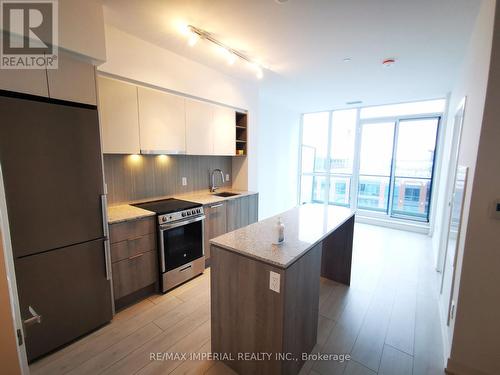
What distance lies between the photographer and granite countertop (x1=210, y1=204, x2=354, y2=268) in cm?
147

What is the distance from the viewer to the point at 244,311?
1565mm

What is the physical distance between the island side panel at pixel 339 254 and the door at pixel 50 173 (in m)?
2.58

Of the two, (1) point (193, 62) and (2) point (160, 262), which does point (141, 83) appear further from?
(2) point (160, 262)

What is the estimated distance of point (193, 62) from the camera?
3008 millimetres

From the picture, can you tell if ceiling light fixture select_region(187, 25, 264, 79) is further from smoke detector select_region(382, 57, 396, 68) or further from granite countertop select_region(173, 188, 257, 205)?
granite countertop select_region(173, 188, 257, 205)

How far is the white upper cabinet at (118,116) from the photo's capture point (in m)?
2.23

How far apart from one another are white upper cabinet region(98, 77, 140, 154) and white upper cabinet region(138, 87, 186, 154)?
0.28 feet

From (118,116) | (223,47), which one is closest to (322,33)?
(223,47)

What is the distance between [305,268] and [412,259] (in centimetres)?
308

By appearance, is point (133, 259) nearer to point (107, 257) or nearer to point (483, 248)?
point (107, 257)

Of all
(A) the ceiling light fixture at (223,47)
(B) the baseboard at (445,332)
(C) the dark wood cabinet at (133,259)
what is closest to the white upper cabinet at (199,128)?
(A) the ceiling light fixture at (223,47)

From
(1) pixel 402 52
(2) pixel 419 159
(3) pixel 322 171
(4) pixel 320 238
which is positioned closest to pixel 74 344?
(4) pixel 320 238

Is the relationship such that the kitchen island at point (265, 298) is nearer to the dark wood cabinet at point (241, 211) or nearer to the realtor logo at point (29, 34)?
the dark wood cabinet at point (241, 211)

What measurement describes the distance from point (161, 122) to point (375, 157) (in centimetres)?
506
